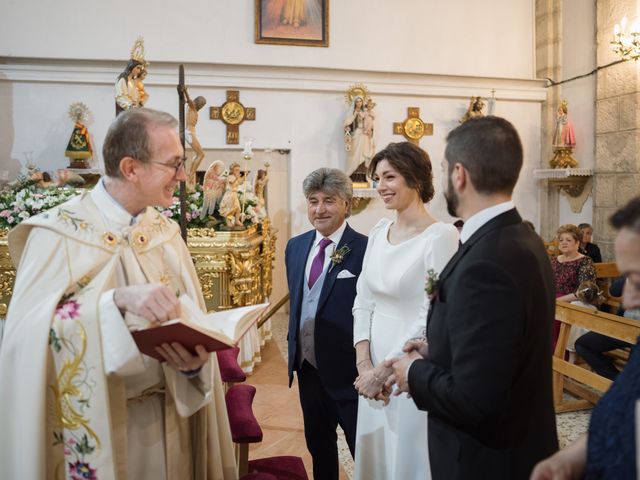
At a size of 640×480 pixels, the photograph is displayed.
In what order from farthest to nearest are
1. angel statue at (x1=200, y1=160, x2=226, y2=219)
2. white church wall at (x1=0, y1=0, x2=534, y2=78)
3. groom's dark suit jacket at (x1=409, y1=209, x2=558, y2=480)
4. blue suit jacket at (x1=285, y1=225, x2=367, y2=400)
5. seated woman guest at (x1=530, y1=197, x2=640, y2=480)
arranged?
white church wall at (x1=0, y1=0, x2=534, y2=78) < angel statue at (x1=200, y1=160, x2=226, y2=219) < blue suit jacket at (x1=285, y1=225, x2=367, y2=400) < groom's dark suit jacket at (x1=409, y1=209, x2=558, y2=480) < seated woman guest at (x1=530, y1=197, x2=640, y2=480)

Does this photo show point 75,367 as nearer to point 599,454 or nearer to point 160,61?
point 599,454

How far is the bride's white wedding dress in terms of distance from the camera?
224 cm

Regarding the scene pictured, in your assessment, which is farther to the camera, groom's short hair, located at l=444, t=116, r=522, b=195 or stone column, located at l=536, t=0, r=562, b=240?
stone column, located at l=536, t=0, r=562, b=240

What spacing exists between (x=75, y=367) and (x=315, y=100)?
8.20 m

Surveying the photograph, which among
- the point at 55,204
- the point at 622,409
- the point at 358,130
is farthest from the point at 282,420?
the point at 358,130

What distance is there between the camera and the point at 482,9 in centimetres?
988

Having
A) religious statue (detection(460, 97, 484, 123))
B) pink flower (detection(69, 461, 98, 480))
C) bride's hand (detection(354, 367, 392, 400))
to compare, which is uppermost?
religious statue (detection(460, 97, 484, 123))

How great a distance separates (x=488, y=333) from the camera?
137 cm

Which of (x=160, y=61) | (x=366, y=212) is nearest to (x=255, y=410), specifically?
(x=366, y=212)

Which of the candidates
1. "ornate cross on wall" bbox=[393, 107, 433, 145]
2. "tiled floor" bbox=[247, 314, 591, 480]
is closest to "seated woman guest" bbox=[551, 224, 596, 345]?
"tiled floor" bbox=[247, 314, 591, 480]

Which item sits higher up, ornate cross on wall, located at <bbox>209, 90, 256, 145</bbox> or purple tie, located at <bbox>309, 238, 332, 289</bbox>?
ornate cross on wall, located at <bbox>209, 90, 256, 145</bbox>

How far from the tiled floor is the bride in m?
1.33

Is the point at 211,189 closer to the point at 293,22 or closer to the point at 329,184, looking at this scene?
the point at 329,184

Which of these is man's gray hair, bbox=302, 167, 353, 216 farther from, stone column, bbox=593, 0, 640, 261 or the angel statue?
stone column, bbox=593, 0, 640, 261
